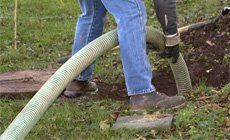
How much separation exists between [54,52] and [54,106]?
8.61 feet

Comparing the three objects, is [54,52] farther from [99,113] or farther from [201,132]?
[201,132]

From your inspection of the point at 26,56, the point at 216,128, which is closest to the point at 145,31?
the point at 216,128

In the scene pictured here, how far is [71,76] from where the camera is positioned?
3791 millimetres

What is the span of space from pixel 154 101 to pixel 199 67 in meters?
1.69

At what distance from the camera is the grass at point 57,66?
3.71m

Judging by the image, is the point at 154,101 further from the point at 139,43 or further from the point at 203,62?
the point at 203,62

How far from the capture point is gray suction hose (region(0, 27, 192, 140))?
11.4ft

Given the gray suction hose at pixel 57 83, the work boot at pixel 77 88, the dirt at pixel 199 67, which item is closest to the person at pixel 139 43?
the gray suction hose at pixel 57 83

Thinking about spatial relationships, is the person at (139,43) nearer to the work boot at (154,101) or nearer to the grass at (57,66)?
the work boot at (154,101)

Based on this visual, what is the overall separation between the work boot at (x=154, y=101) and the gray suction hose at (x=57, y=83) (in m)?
0.44

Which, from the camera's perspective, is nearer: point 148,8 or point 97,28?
point 97,28

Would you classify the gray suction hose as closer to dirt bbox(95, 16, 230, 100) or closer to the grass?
the grass

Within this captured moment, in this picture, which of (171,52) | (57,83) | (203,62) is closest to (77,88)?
(171,52)

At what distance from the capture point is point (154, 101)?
4.12 metres
